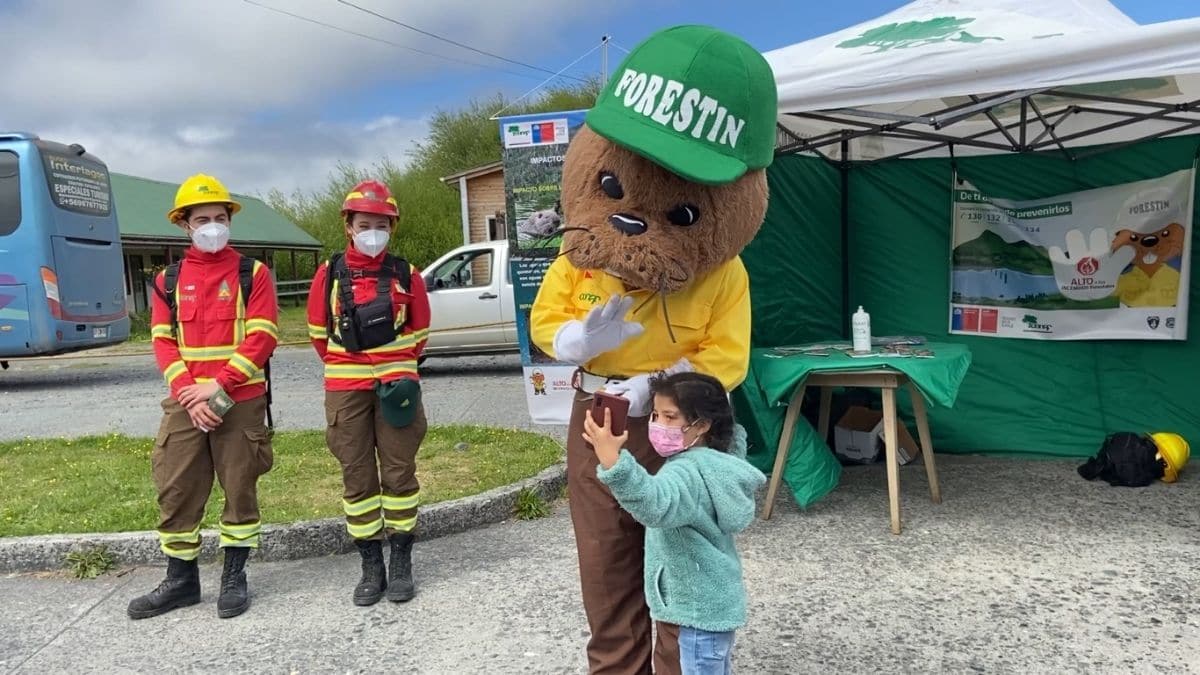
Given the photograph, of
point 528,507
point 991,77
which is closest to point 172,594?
point 528,507

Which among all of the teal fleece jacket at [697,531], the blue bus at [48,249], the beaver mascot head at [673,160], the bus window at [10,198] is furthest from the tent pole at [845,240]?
the bus window at [10,198]

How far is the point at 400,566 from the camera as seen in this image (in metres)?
3.81

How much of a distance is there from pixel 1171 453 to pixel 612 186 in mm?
4427

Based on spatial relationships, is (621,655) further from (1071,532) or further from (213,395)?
(1071,532)

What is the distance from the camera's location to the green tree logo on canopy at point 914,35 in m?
3.84

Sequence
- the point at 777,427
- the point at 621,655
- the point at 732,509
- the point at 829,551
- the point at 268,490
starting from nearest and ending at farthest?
1. the point at 732,509
2. the point at 621,655
3. the point at 829,551
4. the point at 777,427
5. the point at 268,490

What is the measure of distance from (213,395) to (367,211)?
39.6 inches

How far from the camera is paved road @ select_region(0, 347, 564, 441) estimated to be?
813 cm

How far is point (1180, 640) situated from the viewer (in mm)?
3088

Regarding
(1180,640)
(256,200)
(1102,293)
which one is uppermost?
(256,200)

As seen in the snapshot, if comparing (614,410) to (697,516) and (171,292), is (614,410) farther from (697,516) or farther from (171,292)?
(171,292)

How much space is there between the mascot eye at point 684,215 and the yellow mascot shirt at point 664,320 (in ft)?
0.69

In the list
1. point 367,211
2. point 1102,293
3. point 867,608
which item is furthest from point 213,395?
point 1102,293

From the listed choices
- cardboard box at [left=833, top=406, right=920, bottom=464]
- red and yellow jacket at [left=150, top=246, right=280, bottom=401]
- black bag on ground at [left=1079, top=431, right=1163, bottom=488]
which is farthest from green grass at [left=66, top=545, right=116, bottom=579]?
black bag on ground at [left=1079, top=431, right=1163, bottom=488]
